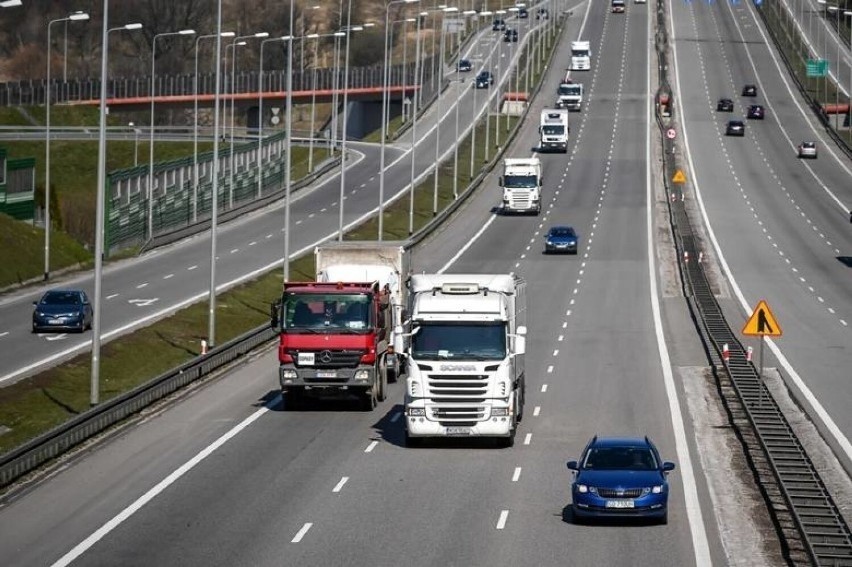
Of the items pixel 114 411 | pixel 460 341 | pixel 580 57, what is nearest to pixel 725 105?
pixel 580 57

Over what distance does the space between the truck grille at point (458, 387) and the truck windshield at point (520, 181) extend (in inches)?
2626

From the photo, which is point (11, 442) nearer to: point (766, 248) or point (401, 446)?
point (401, 446)

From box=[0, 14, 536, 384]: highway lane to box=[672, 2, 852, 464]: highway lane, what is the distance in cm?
2169

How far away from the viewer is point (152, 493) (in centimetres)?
3341

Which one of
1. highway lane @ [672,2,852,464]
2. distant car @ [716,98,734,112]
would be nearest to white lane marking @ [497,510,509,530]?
highway lane @ [672,2,852,464]

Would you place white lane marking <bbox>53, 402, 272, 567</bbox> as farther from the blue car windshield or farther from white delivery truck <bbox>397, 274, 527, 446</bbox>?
the blue car windshield

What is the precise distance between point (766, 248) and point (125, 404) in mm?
57233

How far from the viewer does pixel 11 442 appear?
42031 millimetres

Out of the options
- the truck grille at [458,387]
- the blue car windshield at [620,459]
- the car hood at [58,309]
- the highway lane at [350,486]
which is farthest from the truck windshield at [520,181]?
the blue car windshield at [620,459]

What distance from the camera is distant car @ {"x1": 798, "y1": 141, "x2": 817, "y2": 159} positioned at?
13312 centimetres

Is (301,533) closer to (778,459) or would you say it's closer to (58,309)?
(778,459)

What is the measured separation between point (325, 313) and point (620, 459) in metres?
14.3

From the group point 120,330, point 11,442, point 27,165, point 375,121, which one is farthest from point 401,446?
point 375,121

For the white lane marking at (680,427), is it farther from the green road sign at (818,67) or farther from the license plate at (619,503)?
the green road sign at (818,67)
